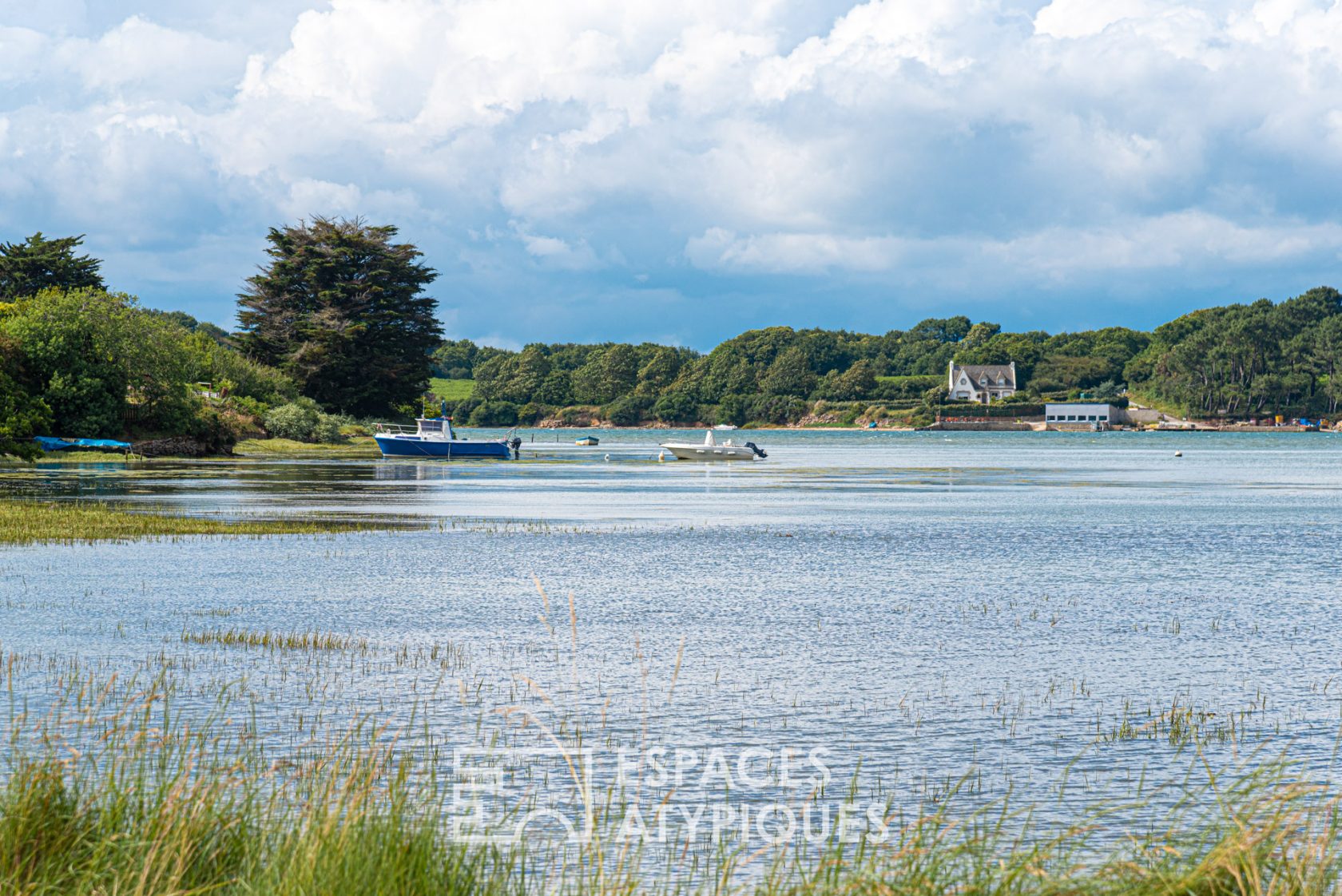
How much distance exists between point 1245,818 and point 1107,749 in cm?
437

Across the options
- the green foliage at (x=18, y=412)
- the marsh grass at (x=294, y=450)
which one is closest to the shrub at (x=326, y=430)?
the marsh grass at (x=294, y=450)

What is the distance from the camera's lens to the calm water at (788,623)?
45.0 ft

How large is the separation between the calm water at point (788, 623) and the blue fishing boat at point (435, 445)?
4496cm

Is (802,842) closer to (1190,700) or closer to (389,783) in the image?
(389,783)

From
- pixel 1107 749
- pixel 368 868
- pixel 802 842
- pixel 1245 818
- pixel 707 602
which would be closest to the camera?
pixel 368 868

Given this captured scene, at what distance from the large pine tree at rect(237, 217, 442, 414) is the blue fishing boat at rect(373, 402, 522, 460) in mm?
19447

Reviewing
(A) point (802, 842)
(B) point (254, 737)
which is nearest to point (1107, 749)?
(A) point (802, 842)

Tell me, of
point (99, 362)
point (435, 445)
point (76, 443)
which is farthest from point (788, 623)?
point (435, 445)

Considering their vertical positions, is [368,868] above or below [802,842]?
above

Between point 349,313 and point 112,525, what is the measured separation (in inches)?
3380

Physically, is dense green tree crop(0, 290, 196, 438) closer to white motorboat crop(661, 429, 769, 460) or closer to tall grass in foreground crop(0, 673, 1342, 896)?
white motorboat crop(661, 429, 769, 460)

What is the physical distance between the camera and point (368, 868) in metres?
7.38

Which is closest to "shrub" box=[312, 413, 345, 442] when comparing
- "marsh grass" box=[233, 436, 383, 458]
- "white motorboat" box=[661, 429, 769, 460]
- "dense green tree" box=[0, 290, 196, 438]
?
"marsh grass" box=[233, 436, 383, 458]

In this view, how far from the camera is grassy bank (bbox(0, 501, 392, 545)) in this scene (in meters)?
31.0
